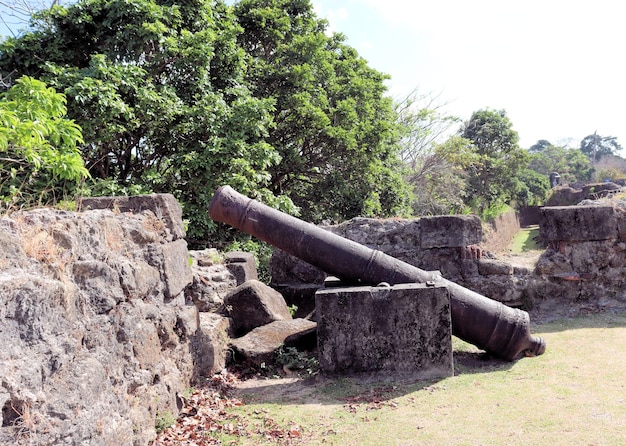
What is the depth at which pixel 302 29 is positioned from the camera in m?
14.0

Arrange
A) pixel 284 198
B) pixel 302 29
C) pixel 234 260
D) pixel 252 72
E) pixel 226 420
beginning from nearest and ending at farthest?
pixel 226 420
pixel 234 260
pixel 284 198
pixel 252 72
pixel 302 29

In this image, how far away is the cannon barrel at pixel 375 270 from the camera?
495 centimetres

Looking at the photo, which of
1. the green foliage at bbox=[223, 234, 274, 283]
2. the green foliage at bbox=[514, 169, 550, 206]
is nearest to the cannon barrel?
the green foliage at bbox=[223, 234, 274, 283]

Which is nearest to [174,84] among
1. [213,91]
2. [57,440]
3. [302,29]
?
[213,91]

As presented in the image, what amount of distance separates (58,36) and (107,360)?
8.09m

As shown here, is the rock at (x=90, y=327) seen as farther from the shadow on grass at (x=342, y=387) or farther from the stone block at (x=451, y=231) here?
the stone block at (x=451, y=231)

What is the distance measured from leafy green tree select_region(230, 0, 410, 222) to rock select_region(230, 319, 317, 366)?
301 inches

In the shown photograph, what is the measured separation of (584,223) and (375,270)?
3.90 meters

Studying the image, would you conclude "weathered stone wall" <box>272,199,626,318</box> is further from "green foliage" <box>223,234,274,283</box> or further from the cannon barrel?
"green foliage" <box>223,234,274,283</box>

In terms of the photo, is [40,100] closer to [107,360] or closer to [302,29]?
[107,360]

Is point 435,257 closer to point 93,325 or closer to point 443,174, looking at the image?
point 93,325

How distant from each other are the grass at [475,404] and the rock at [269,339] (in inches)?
15.2

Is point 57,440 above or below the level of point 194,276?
below

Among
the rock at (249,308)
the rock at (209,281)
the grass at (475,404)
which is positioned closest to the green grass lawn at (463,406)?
the grass at (475,404)
